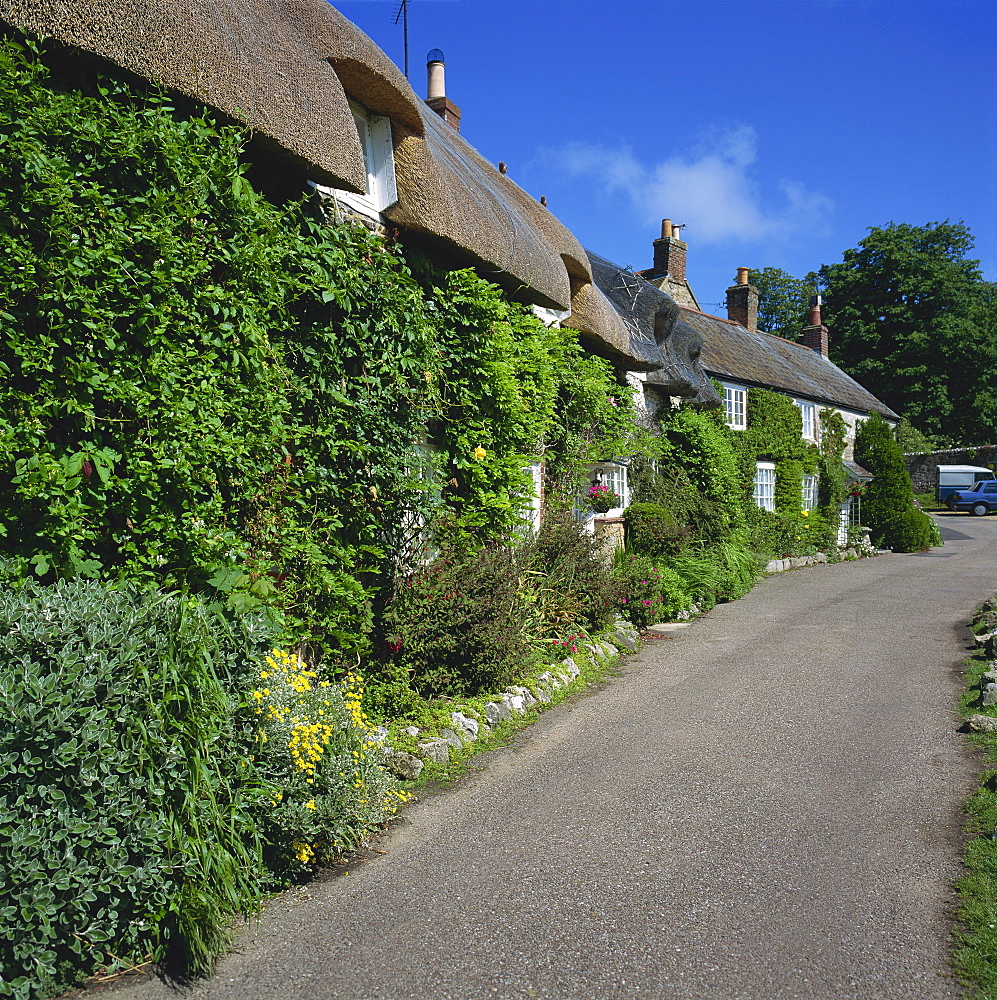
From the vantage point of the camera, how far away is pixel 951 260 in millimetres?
45781

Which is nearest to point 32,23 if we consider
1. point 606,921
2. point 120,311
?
point 120,311

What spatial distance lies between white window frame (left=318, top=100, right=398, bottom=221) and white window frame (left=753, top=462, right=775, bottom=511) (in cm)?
1536

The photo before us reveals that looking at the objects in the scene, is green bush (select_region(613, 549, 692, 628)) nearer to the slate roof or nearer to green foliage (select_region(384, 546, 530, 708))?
green foliage (select_region(384, 546, 530, 708))

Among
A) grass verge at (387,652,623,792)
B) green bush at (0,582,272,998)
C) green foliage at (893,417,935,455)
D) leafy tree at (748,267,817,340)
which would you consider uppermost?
leafy tree at (748,267,817,340)


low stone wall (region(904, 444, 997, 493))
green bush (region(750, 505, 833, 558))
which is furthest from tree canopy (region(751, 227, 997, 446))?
green bush (region(750, 505, 833, 558))

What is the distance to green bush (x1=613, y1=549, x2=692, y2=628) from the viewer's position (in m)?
10.8

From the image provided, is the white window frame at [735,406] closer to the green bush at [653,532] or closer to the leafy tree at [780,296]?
the green bush at [653,532]

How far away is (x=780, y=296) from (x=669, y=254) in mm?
33222

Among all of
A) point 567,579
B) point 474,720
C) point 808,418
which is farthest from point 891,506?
point 474,720

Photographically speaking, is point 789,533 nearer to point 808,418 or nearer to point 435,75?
point 808,418

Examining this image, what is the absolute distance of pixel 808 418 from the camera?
23.8 m

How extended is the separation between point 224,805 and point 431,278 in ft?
16.1

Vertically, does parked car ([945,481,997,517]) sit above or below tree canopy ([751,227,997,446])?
below

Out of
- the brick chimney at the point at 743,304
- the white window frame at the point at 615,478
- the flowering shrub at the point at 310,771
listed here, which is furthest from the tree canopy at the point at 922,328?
the flowering shrub at the point at 310,771
